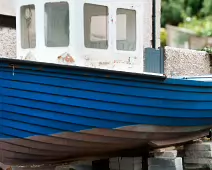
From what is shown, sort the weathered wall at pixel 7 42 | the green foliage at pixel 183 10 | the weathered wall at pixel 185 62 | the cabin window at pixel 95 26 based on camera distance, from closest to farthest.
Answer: the cabin window at pixel 95 26
the weathered wall at pixel 7 42
the weathered wall at pixel 185 62
the green foliage at pixel 183 10

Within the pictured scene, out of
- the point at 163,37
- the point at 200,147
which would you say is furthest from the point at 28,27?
the point at 163,37

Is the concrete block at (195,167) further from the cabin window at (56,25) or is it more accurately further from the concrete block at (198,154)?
the cabin window at (56,25)

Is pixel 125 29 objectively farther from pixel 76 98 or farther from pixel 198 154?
pixel 198 154

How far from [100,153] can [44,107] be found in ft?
2.89

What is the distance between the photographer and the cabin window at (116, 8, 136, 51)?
17.8 ft

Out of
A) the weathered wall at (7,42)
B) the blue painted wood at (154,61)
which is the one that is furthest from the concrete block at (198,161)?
the weathered wall at (7,42)

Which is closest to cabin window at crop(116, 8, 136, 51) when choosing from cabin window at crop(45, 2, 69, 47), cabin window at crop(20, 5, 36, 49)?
cabin window at crop(45, 2, 69, 47)

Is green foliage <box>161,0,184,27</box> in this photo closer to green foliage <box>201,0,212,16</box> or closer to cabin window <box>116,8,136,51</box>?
green foliage <box>201,0,212,16</box>

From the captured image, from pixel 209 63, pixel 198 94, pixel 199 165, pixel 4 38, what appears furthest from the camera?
pixel 209 63

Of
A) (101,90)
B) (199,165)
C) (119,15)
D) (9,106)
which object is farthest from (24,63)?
(199,165)

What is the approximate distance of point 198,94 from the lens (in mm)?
5254

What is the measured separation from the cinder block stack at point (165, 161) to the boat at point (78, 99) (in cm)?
20

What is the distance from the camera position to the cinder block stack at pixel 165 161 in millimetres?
5387

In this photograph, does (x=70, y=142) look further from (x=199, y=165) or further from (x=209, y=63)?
(x=209, y=63)
